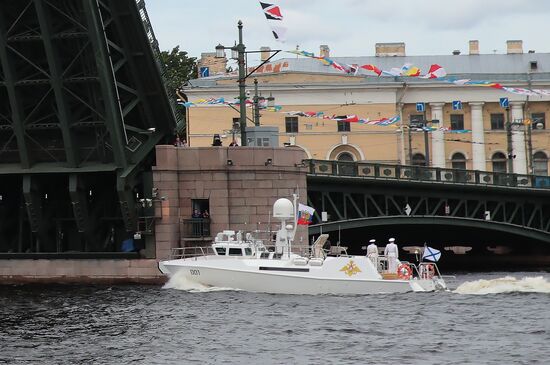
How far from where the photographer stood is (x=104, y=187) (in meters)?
54.6

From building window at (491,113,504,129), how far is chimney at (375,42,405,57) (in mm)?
7646

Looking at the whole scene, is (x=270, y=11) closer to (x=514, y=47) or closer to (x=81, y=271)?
(x=81, y=271)

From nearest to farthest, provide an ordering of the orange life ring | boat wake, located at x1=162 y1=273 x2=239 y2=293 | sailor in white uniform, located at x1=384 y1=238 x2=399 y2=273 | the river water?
the river water
boat wake, located at x1=162 y1=273 x2=239 y2=293
the orange life ring
sailor in white uniform, located at x1=384 y1=238 x2=399 y2=273

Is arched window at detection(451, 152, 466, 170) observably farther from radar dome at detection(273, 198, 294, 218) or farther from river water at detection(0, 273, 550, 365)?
radar dome at detection(273, 198, 294, 218)

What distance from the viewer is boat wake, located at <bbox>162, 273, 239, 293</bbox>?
46.9m

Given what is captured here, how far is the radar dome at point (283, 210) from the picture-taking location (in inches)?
1896

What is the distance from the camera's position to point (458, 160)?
9669 cm

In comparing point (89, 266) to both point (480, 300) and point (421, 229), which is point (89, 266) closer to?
point (480, 300)

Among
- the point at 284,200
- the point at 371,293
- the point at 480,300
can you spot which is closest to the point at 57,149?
the point at 284,200

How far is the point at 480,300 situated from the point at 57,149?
54.7 ft

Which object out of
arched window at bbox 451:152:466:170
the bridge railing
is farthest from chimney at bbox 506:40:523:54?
the bridge railing

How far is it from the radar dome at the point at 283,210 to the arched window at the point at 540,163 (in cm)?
4960

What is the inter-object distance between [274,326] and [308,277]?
848 centimetres

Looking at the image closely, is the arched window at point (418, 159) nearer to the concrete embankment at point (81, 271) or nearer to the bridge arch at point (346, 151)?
the bridge arch at point (346, 151)
